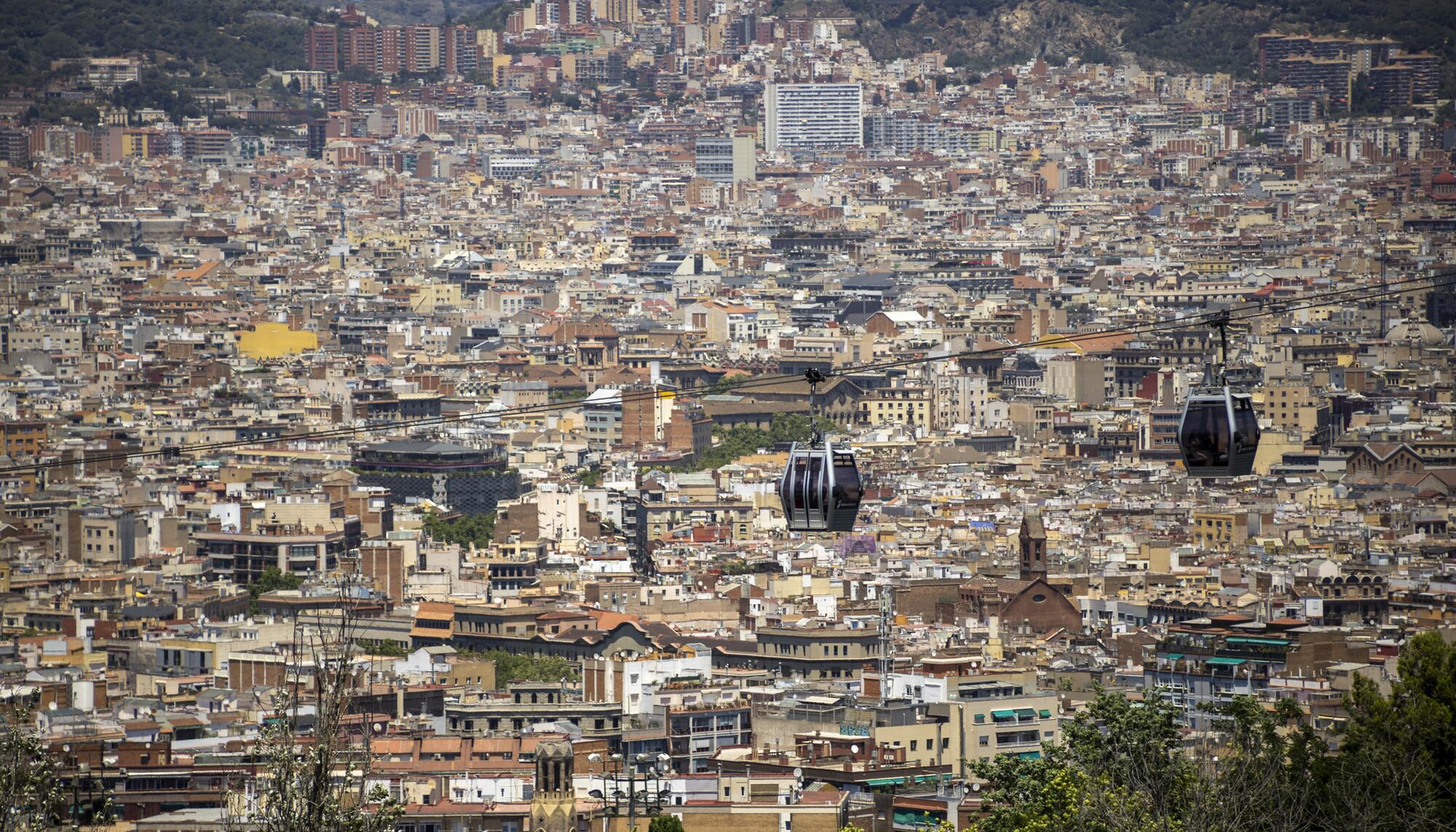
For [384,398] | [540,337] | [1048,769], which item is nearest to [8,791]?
[1048,769]

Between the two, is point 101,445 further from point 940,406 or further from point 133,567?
point 940,406

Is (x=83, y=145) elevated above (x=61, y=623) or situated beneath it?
elevated above

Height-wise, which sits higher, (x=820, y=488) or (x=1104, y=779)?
(x=820, y=488)

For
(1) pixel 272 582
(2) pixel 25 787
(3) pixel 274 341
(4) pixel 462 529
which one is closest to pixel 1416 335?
(3) pixel 274 341

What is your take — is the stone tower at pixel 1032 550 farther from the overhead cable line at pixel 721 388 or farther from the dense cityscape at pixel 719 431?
the overhead cable line at pixel 721 388

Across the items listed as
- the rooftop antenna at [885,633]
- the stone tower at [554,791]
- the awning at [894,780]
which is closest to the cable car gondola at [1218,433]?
the stone tower at [554,791]

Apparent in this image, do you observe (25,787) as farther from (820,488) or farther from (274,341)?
(274,341)

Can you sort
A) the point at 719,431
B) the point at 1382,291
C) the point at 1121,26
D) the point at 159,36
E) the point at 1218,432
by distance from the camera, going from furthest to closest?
the point at 1121,26
the point at 159,36
the point at 1382,291
the point at 719,431
the point at 1218,432
